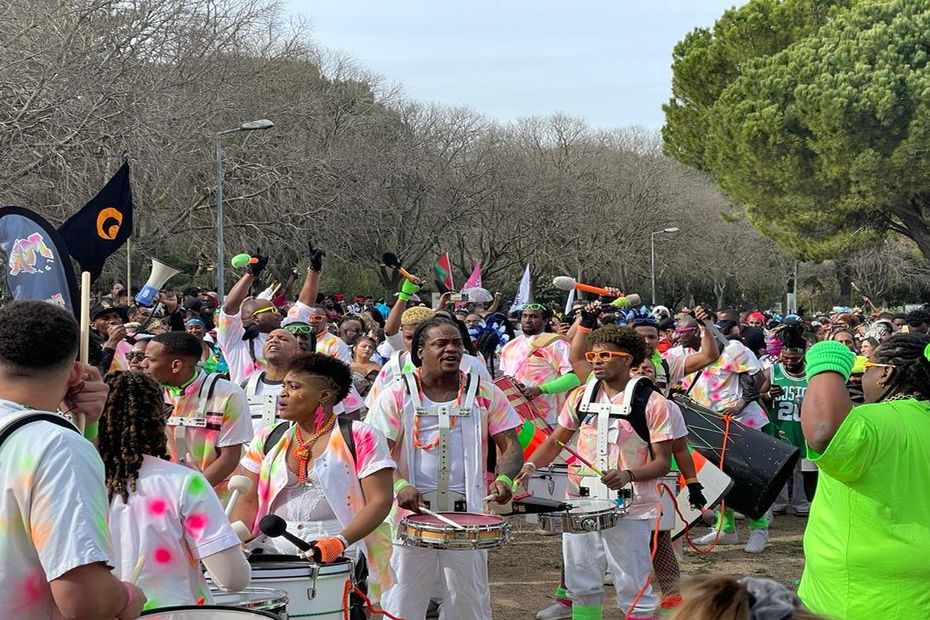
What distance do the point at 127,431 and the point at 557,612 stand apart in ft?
15.4

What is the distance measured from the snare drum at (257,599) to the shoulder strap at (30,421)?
1.33m

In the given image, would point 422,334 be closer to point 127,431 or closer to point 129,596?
point 127,431

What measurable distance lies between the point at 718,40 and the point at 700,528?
34.3 meters

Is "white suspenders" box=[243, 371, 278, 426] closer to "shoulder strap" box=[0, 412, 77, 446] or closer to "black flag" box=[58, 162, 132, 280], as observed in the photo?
"black flag" box=[58, 162, 132, 280]

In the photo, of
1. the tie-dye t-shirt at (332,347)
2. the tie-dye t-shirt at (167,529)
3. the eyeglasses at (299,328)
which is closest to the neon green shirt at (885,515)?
the tie-dye t-shirt at (167,529)

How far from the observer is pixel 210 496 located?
3898 mm

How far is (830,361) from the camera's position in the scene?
12.4 ft

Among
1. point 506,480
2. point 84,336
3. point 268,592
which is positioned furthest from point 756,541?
point 84,336

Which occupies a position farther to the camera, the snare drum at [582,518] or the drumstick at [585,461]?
the drumstick at [585,461]

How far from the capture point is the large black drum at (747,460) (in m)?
9.24

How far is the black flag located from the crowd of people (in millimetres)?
775

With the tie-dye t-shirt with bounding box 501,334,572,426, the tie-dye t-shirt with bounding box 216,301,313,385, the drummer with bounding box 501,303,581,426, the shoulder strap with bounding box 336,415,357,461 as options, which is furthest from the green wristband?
the tie-dye t-shirt with bounding box 501,334,572,426

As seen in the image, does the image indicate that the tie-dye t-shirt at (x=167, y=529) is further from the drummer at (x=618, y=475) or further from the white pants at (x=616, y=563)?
the white pants at (x=616, y=563)

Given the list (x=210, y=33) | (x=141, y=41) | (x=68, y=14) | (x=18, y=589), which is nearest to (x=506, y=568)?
(x=18, y=589)
